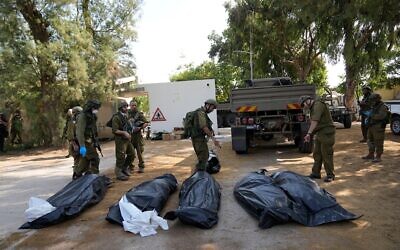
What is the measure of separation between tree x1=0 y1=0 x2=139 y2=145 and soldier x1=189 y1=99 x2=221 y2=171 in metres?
9.40

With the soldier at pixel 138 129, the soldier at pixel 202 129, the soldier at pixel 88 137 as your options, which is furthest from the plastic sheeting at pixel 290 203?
the soldier at pixel 138 129

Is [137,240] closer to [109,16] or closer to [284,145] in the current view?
[284,145]

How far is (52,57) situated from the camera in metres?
16.0

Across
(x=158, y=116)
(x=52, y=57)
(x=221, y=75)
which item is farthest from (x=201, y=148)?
(x=221, y=75)

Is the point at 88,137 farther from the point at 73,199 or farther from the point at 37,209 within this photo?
the point at 37,209

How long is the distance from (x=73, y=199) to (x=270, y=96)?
652 cm

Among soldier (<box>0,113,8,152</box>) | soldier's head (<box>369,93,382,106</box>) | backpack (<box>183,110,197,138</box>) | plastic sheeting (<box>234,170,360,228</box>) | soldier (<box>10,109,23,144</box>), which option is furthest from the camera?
soldier (<box>10,109,23,144</box>)

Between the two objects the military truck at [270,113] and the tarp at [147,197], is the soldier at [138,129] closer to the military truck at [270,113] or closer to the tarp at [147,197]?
the military truck at [270,113]

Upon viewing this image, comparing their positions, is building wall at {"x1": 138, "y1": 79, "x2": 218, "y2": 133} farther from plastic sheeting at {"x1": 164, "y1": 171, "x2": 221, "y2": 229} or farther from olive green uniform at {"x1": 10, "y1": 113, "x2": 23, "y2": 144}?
plastic sheeting at {"x1": 164, "y1": 171, "x2": 221, "y2": 229}

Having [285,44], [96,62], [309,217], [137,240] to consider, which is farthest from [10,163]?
[285,44]

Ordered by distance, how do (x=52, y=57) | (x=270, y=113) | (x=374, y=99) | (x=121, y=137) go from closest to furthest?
1. (x=121, y=137)
2. (x=374, y=99)
3. (x=270, y=113)
4. (x=52, y=57)

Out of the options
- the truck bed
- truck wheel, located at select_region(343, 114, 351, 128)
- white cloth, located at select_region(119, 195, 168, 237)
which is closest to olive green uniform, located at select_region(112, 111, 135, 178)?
white cloth, located at select_region(119, 195, 168, 237)

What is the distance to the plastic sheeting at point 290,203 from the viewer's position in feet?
17.0

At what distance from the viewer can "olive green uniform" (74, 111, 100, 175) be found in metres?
7.78
